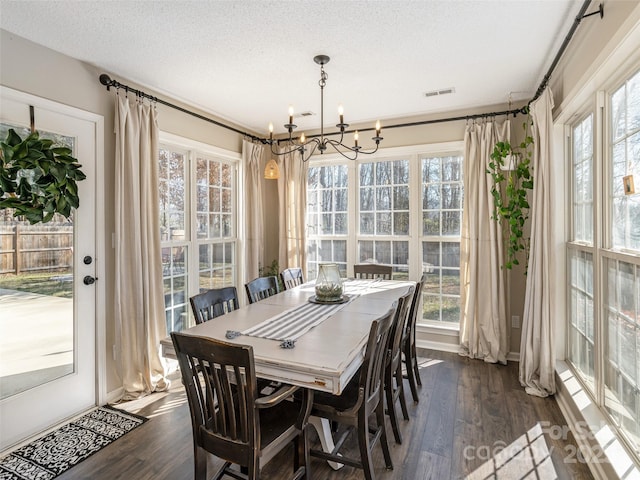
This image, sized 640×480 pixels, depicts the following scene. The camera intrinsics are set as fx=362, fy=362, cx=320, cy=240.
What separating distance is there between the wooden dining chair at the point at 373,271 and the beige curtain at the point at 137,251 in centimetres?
201

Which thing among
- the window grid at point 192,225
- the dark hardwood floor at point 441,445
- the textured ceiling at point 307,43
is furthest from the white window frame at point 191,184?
the dark hardwood floor at point 441,445

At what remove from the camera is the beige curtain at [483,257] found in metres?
3.62

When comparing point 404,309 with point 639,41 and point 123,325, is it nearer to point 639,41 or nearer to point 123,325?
point 639,41

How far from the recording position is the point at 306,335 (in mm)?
1944

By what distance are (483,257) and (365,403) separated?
2.47m

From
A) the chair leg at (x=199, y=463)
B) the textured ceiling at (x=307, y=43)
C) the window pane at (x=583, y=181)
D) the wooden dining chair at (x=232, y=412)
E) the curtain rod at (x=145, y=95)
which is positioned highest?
the textured ceiling at (x=307, y=43)

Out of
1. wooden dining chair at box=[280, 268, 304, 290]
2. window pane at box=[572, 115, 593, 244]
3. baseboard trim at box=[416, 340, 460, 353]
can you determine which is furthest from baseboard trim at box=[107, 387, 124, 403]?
window pane at box=[572, 115, 593, 244]

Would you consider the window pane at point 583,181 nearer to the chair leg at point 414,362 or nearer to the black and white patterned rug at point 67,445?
the chair leg at point 414,362

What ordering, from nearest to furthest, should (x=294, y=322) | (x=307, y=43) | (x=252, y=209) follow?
1. (x=294, y=322)
2. (x=307, y=43)
3. (x=252, y=209)

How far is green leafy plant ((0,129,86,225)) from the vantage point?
2.22 metres

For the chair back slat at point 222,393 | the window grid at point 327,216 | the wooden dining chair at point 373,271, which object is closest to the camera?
the chair back slat at point 222,393

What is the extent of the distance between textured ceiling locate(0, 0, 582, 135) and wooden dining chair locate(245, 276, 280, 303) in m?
1.72

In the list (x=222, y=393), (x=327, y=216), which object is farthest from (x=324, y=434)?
(x=327, y=216)

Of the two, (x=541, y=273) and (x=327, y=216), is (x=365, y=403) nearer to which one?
(x=541, y=273)
